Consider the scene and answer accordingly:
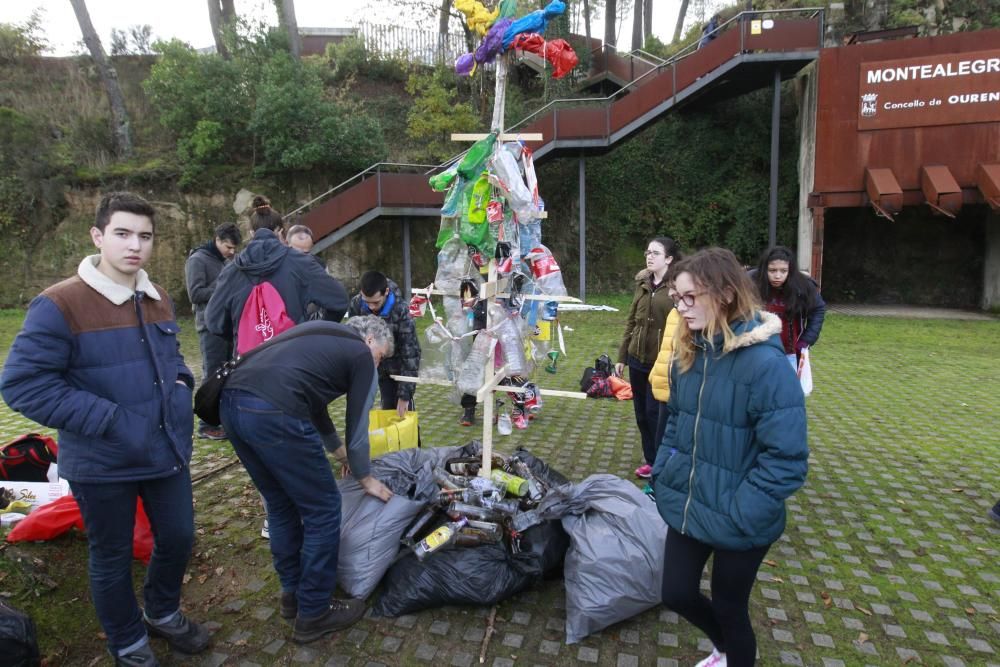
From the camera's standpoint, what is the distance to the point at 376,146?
1400 cm

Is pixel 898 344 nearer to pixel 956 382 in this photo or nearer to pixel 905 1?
pixel 956 382

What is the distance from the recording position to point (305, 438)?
239 cm

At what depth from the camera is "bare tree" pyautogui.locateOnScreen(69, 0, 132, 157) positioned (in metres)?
13.7

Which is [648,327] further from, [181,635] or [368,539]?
[181,635]

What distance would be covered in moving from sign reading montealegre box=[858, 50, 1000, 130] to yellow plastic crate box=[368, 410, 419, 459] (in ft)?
40.3

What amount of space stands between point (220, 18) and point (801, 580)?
1820cm

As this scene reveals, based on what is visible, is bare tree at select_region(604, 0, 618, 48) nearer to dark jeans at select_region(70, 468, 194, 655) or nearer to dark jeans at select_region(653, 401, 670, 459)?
dark jeans at select_region(653, 401, 670, 459)

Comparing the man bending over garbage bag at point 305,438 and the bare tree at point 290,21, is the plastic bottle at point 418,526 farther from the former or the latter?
the bare tree at point 290,21

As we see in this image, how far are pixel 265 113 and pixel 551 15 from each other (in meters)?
11.6

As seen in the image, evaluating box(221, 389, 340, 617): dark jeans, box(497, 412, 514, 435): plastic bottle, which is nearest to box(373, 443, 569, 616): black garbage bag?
box(221, 389, 340, 617): dark jeans

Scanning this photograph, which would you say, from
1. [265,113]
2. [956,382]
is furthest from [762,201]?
[265,113]

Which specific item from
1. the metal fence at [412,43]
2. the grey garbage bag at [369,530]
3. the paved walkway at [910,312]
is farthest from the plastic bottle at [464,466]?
the metal fence at [412,43]

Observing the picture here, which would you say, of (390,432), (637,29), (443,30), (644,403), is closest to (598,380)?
(644,403)

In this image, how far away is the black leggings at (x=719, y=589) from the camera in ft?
6.77
